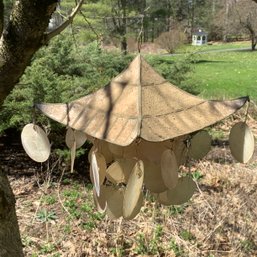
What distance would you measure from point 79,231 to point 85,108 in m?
2.42

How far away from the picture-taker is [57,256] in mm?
3047

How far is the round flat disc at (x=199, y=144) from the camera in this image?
1.21 metres

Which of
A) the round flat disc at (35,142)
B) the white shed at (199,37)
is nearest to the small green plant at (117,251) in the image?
the round flat disc at (35,142)

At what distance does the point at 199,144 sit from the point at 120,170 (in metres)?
0.26

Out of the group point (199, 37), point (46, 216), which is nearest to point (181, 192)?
point (46, 216)

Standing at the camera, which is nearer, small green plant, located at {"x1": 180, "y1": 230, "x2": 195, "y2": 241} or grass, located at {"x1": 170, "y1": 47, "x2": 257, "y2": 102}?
small green plant, located at {"x1": 180, "y1": 230, "x2": 195, "y2": 241}

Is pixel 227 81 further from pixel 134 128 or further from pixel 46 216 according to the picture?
pixel 134 128

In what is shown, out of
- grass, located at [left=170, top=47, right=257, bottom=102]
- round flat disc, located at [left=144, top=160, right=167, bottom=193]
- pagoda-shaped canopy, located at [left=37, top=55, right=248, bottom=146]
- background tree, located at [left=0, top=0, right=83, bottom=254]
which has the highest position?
grass, located at [left=170, top=47, right=257, bottom=102]

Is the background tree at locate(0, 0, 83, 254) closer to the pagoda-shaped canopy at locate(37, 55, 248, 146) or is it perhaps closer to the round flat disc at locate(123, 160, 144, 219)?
the pagoda-shaped canopy at locate(37, 55, 248, 146)

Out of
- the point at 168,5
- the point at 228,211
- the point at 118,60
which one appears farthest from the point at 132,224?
the point at 168,5

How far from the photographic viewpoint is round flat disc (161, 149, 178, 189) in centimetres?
105

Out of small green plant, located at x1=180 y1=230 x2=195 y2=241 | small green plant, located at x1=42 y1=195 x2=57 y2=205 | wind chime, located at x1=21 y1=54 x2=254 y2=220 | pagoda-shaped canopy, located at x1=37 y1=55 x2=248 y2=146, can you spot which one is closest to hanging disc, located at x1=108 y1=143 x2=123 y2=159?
wind chime, located at x1=21 y1=54 x2=254 y2=220

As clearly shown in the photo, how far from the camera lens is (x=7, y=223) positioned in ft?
5.16

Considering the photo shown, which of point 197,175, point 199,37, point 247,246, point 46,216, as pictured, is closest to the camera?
point 247,246
